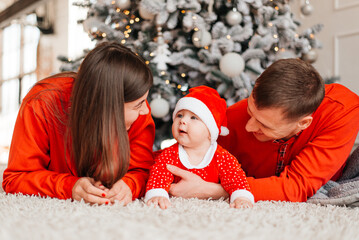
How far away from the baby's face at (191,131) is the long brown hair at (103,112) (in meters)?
0.19

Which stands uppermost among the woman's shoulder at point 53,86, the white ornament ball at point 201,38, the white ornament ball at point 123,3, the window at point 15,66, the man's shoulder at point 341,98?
the white ornament ball at point 123,3

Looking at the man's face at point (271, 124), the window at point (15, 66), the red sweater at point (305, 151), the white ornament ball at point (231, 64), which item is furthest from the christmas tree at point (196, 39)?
the window at point (15, 66)

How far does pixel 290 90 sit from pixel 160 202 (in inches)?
20.0

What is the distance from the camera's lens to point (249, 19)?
1892 millimetres

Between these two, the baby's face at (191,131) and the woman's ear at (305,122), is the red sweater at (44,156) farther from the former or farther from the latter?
the woman's ear at (305,122)

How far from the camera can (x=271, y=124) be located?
1.11 meters

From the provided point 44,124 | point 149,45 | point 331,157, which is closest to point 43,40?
point 149,45

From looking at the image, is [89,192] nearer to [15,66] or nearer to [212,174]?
[212,174]

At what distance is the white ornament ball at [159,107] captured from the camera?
1.75m

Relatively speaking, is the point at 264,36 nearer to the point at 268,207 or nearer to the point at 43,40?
the point at 268,207

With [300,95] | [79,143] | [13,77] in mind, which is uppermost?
[300,95]

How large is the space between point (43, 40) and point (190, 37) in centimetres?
398

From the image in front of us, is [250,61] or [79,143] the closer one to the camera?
[79,143]

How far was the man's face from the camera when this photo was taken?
1087mm
